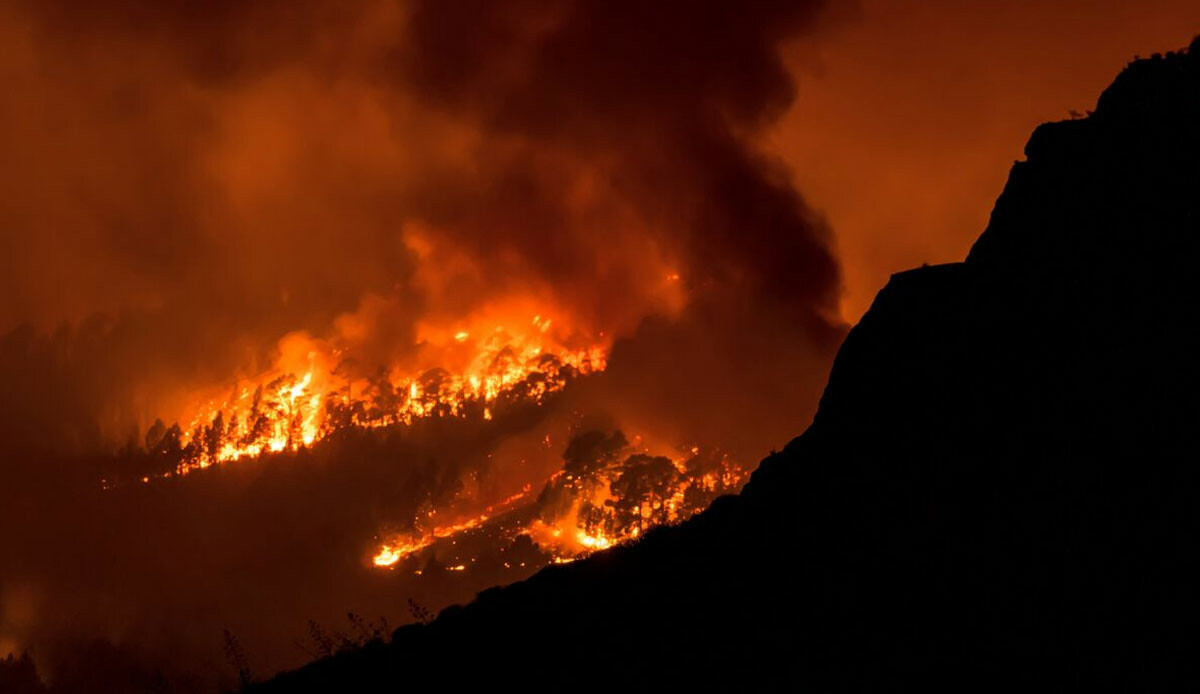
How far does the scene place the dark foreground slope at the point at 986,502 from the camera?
10977mm

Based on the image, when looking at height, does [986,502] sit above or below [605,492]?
below

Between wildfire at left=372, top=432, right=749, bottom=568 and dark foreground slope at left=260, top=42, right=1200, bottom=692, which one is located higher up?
wildfire at left=372, top=432, right=749, bottom=568

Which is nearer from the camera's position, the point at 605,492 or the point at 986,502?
the point at 986,502

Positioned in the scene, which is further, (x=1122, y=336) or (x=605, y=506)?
(x=605, y=506)

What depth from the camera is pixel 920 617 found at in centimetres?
1200

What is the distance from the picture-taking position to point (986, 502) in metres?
12.6

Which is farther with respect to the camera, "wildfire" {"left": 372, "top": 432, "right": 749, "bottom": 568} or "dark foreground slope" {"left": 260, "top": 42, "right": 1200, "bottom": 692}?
"wildfire" {"left": 372, "top": 432, "right": 749, "bottom": 568}

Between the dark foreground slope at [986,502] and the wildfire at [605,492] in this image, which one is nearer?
the dark foreground slope at [986,502]

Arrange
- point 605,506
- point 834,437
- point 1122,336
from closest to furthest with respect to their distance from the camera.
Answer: point 1122,336
point 834,437
point 605,506

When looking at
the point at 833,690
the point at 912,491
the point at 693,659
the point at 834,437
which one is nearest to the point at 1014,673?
the point at 833,690

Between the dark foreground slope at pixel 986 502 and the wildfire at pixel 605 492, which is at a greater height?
the wildfire at pixel 605 492

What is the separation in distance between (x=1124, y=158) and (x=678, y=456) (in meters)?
131

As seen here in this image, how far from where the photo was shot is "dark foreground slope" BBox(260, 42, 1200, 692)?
10977mm

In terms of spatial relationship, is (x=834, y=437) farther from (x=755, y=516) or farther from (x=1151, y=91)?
(x=1151, y=91)
